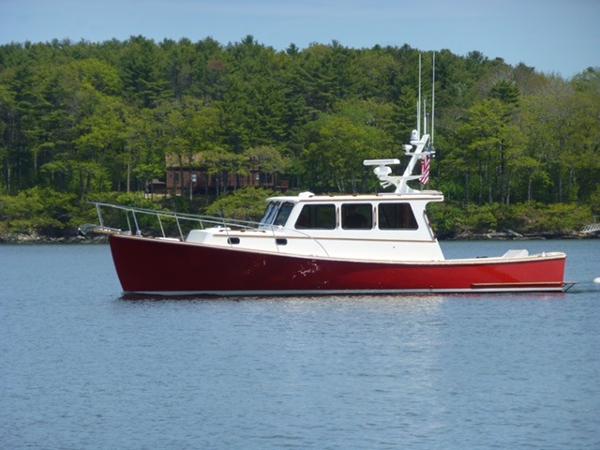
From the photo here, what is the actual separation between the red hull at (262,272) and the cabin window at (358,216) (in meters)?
1.07

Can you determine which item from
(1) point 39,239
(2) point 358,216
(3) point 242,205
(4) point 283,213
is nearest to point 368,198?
(2) point 358,216

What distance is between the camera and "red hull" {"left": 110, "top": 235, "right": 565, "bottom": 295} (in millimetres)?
39594

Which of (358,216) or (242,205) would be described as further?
(242,205)

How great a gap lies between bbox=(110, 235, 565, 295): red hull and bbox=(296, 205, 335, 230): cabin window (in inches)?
38.5

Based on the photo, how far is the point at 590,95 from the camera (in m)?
108

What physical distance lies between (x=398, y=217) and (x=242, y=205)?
57659 mm

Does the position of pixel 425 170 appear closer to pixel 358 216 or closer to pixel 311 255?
pixel 358 216

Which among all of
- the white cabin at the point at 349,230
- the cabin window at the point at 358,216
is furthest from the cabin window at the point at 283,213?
the cabin window at the point at 358,216

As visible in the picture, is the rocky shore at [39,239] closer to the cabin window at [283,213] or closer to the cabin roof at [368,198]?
the cabin window at [283,213]

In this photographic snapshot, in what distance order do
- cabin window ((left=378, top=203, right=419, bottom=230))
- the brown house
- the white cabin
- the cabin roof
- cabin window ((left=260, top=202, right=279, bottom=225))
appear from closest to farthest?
the white cabin → the cabin roof → cabin window ((left=378, top=203, right=419, bottom=230)) → cabin window ((left=260, top=202, right=279, bottom=225)) → the brown house

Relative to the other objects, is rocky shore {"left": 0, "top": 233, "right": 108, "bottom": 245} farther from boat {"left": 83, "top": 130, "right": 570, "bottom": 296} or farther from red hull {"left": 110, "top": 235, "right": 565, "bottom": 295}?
boat {"left": 83, "top": 130, "right": 570, "bottom": 296}

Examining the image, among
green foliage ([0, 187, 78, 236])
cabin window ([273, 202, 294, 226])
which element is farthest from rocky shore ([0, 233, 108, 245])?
cabin window ([273, 202, 294, 226])

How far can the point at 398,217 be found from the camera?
40.2 meters

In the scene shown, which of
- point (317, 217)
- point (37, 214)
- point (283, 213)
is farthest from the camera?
point (37, 214)
